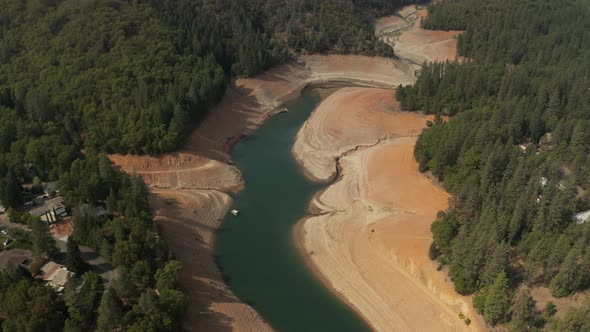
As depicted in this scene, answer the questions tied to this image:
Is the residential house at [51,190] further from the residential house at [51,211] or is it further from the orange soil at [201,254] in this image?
the orange soil at [201,254]

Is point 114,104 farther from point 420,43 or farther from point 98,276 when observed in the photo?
point 420,43

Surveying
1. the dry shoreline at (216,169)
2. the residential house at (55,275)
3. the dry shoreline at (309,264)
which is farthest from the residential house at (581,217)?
the residential house at (55,275)

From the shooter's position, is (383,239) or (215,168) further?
(215,168)

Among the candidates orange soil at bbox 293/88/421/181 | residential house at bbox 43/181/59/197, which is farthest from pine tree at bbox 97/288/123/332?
orange soil at bbox 293/88/421/181

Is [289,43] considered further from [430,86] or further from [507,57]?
[507,57]

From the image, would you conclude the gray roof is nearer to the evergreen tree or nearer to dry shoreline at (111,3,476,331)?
the evergreen tree

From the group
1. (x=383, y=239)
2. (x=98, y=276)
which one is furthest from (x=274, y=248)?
(x=98, y=276)
